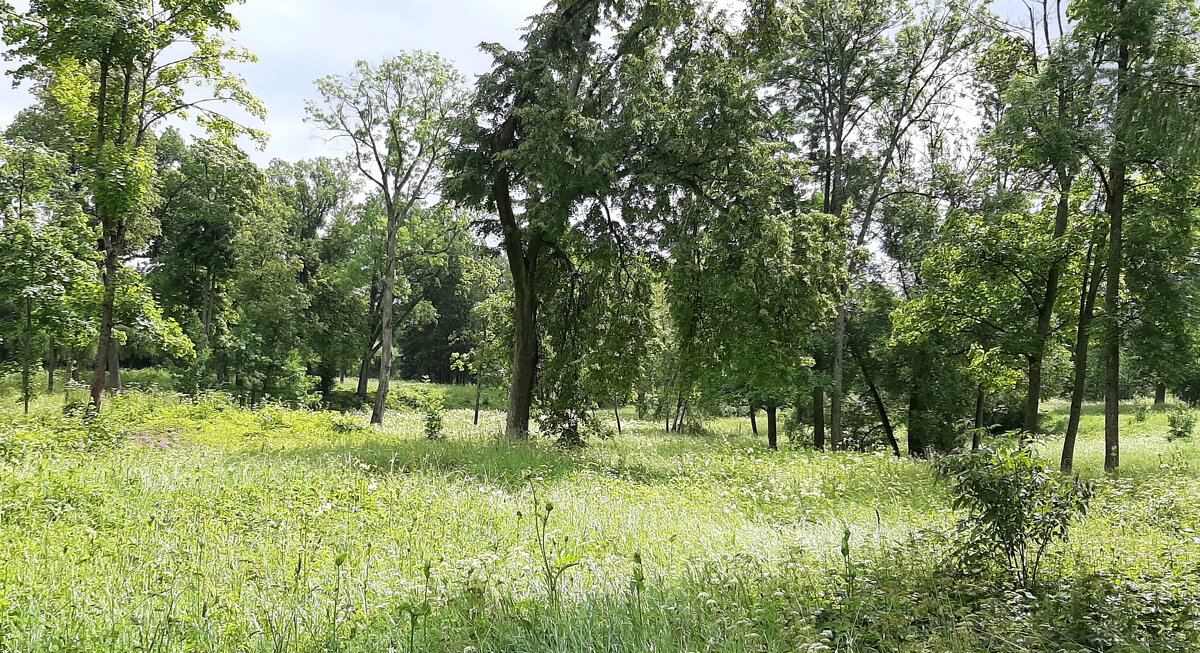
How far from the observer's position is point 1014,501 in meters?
4.32

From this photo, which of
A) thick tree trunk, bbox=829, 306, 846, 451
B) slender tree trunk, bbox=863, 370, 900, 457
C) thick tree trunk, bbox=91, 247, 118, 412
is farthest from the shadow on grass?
slender tree trunk, bbox=863, 370, 900, 457

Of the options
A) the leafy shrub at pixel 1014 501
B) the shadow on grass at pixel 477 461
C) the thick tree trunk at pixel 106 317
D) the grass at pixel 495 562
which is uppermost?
the thick tree trunk at pixel 106 317

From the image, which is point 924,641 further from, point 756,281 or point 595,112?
point 595,112

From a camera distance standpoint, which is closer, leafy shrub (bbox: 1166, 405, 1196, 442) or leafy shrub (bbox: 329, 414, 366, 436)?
leafy shrub (bbox: 329, 414, 366, 436)

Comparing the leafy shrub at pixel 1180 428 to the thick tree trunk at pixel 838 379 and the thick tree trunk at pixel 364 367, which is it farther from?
the thick tree trunk at pixel 364 367

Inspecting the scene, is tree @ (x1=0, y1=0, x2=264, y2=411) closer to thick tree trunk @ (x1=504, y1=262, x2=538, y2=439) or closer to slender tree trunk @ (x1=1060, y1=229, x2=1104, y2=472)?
thick tree trunk @ (x1=504, y1=262, x2=538, y2=439)

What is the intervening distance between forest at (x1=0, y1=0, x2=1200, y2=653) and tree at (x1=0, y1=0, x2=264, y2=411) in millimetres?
74

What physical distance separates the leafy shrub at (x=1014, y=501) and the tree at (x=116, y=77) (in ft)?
44.9

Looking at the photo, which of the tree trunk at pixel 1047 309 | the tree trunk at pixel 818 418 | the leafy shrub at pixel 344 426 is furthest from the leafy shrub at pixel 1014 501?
the tree trunk at pixel 818 418

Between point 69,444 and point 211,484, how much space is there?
11.3 ft

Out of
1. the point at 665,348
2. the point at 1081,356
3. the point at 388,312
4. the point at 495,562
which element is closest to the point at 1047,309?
the point at 1081,356

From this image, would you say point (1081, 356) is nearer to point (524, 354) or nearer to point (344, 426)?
point (524, 354)

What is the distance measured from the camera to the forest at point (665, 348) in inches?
157

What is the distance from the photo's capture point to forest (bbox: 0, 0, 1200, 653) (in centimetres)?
399
